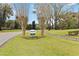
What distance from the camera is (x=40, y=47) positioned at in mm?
4406

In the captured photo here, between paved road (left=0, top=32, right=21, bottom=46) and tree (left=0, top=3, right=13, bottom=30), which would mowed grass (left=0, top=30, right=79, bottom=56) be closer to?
paved road (left=0, top=32, right=21, bottom=46)

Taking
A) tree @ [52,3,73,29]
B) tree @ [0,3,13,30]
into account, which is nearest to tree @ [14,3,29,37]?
tree @ [0,3,13,30]

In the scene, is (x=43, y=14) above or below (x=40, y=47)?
above

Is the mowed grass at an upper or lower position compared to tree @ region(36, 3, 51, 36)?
lower

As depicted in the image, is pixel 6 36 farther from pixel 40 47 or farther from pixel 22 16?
pixel 40 47

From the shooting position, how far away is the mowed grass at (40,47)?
172 inches

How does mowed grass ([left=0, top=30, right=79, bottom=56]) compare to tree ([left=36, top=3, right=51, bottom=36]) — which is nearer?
mowed grass ([left=0, top=30, right=79, bottom=56])

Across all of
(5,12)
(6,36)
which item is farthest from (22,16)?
(6,36)

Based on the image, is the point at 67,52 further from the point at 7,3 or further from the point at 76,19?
the point at 7,3

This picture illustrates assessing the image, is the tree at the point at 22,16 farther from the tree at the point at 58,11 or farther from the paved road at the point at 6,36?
the tree at the point at 58,11

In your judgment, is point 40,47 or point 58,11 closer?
point 40,47

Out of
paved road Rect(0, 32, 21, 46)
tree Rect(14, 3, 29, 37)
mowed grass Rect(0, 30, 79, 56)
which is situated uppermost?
tree Rect(14, 3, 29, 37)

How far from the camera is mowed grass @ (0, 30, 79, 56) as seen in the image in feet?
14.3

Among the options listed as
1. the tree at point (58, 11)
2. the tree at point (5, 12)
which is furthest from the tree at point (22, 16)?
the tree at point (58, 11)
